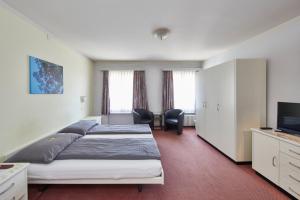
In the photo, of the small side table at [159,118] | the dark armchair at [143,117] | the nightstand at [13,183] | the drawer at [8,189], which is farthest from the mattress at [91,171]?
the small side table at [159,118]

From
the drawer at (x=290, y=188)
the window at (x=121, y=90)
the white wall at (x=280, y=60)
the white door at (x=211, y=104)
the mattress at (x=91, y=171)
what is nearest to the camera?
the drawer at (x=290, y=188)

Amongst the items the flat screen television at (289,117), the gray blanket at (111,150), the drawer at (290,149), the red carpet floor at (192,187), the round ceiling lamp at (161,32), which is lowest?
the red carpet floor at (192,187)

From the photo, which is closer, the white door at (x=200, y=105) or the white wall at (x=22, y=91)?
the white wall at (x=22, y=91)

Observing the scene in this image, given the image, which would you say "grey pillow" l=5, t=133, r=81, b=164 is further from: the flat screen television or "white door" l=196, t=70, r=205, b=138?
"white door" l=196, t=70, r=205, b=138

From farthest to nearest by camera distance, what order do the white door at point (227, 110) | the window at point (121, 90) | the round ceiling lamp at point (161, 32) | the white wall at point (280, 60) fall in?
the window at point (121, 90) < the white door at point (227, 110) < the round ceiling lamp at point (161, 32) < the white wall at point (280, 60)

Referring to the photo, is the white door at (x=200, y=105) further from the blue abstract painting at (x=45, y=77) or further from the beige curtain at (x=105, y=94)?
the blue abstract painting at (x=45, y=77)

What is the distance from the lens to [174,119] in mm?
6195

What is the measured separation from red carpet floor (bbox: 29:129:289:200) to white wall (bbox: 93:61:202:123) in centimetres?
327

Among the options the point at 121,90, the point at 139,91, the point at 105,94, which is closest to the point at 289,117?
the point at 139,91

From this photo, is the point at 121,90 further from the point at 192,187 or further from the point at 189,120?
the point at 192,187

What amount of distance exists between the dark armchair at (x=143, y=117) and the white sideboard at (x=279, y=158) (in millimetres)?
3576

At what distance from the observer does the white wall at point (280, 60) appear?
2801 mm

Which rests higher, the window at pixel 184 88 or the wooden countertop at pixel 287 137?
the window at pixel 184 88

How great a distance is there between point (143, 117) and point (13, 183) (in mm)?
4652
